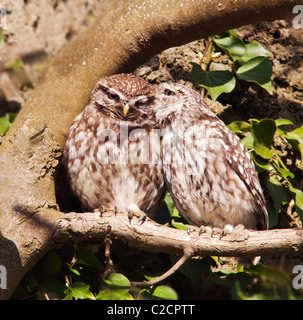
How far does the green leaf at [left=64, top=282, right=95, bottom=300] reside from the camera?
2537 millimetres

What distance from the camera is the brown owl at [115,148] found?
277cm

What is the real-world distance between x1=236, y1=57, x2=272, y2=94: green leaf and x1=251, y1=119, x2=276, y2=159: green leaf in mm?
244

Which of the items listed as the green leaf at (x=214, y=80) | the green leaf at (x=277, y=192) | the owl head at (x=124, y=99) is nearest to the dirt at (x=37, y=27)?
the owl head at (x=124, y=99)

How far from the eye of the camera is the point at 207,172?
2.72 meters

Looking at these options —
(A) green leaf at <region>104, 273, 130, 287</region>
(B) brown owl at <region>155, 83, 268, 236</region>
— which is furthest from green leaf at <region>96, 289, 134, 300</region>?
(B) brown owl at <region>155, 83, 268, 236</region>

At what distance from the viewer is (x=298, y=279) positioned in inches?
108

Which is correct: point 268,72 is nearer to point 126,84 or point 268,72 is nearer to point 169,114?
point 169,114

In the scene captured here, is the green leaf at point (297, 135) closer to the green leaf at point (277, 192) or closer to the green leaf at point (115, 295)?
the green leaf at point (277, 192)

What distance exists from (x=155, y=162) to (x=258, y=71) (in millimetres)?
917

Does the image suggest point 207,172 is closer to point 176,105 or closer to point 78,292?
point 176,105
